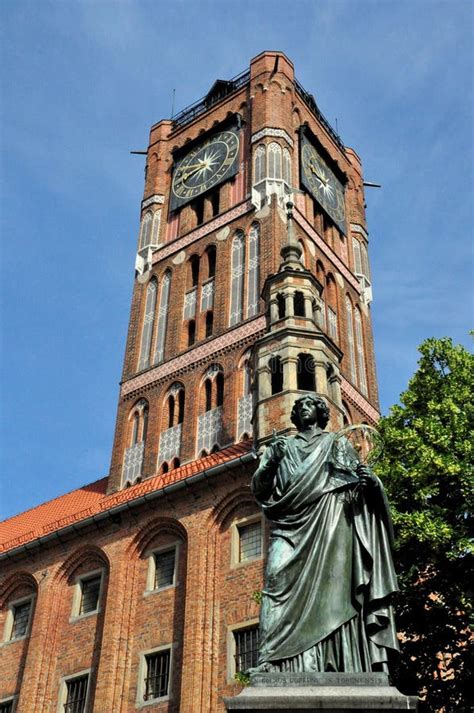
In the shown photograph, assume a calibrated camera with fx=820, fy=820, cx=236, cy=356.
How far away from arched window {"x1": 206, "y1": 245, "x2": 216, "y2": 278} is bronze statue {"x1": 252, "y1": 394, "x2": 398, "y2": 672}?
2867 centimetres

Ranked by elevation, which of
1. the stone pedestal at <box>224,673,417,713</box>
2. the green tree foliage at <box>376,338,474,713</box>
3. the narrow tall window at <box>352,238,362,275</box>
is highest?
the narrow tall window at <box>352,238,362,275</box>

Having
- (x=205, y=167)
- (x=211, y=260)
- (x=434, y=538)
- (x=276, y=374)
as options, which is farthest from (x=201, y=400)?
(x=434, y=538)

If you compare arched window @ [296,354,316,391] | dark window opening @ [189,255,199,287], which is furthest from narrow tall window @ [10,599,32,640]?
dark window opening @ [189,255,199,287]

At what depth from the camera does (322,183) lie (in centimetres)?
3841

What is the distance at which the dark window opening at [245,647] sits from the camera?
19.5 m

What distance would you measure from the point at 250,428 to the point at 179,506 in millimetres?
4401

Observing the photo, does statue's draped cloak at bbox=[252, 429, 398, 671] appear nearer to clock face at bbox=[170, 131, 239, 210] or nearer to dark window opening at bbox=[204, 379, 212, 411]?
dark window opening at bbox=[204, 379, 212, 411]

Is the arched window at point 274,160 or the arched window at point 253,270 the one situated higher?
the arched window at point 274,160

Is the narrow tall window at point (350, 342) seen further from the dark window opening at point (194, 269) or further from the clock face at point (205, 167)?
the clock face at point (205, 167)

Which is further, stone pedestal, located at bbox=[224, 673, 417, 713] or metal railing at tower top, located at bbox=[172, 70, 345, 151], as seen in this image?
metal railing at tower top, located at bbox=[172, 70, 345, 151]

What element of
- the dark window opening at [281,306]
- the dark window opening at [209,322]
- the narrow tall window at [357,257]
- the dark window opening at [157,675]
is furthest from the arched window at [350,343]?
the dark window opening at [157,675]

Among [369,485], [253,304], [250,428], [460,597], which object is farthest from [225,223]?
[369,485]

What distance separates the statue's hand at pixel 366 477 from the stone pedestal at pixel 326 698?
118 cm

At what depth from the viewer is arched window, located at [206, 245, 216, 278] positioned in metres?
34.0
